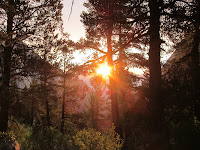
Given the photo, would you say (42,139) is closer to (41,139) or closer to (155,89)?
(41,139)

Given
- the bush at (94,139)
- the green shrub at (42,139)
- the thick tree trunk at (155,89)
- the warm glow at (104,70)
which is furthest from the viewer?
the warm glow at (104,70)

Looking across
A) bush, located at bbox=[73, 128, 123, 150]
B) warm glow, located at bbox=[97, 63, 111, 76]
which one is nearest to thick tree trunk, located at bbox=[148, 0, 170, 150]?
bush, located at bbox=[73, 128, 123, 150]

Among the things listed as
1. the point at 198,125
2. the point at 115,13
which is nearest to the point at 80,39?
the point at 115,13

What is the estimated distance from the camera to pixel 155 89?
232 inches

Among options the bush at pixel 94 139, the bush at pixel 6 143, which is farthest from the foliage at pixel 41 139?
the bush at pixel 94 139

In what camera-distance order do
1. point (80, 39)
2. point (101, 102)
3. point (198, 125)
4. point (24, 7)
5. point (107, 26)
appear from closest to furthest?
point (107, 26) → point (24, 7) → point (198, 125) → point (80, 39) → point (101, 102)

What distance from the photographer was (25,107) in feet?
28.9

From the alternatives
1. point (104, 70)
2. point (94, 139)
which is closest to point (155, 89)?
point (94, 139)

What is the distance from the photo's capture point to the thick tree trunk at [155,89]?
19.3ft

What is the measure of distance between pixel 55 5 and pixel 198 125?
30.0 ft

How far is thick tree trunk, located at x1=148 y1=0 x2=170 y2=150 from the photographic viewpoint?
5.88 meters

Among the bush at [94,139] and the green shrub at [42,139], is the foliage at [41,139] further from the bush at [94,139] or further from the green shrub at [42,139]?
the bush at [94,139]

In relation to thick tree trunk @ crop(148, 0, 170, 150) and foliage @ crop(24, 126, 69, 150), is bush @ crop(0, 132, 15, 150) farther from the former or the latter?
thick tree trunk @ crop(148, 0, 170, 150)

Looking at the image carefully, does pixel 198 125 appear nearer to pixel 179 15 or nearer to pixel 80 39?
pixel 179 15
